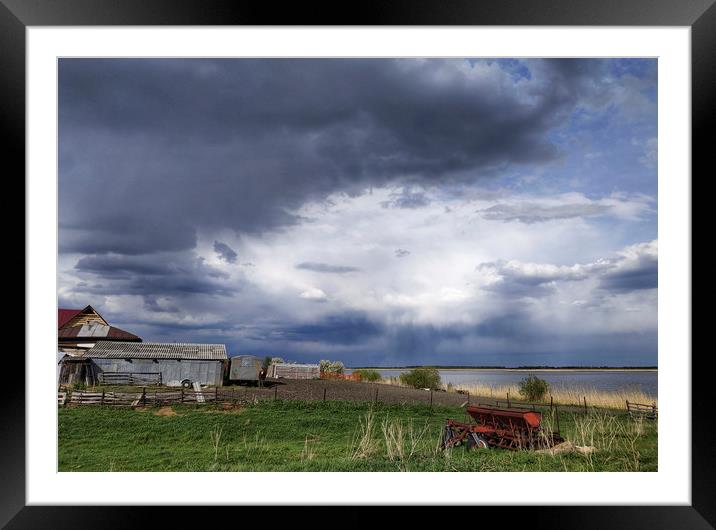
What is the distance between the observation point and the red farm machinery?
16.3 feet

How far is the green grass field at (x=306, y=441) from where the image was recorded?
4.46 metres

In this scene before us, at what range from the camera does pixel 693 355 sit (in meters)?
1.65

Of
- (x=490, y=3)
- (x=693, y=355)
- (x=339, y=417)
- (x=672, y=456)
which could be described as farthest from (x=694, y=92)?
(x=339, y=417)

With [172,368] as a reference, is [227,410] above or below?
below

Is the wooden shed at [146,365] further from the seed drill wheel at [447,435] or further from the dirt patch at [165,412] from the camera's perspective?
the seed drill wheel at [447,435]

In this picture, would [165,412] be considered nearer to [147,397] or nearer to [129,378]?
[147,397]

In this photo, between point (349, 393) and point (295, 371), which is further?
point (295, 371)

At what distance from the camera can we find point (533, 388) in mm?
8406

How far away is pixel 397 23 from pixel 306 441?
5.76 m

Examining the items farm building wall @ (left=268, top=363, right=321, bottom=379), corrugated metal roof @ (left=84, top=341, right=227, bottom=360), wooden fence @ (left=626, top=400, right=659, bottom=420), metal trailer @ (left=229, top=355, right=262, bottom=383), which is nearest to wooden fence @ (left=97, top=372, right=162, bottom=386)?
corrugated metal roof @ (left=84, top=341, right=227, bottom=360)

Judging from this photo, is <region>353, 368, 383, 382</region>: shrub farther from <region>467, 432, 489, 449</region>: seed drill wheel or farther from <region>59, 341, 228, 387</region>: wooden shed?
<region>467, 432, 489, 449</region>: seed drill wheel

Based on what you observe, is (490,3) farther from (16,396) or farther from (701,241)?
(16,396)

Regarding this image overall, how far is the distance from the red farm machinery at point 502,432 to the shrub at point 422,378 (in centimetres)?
501

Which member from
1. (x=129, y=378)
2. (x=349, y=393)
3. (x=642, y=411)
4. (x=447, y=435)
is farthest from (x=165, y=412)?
(x=642, y=411)
